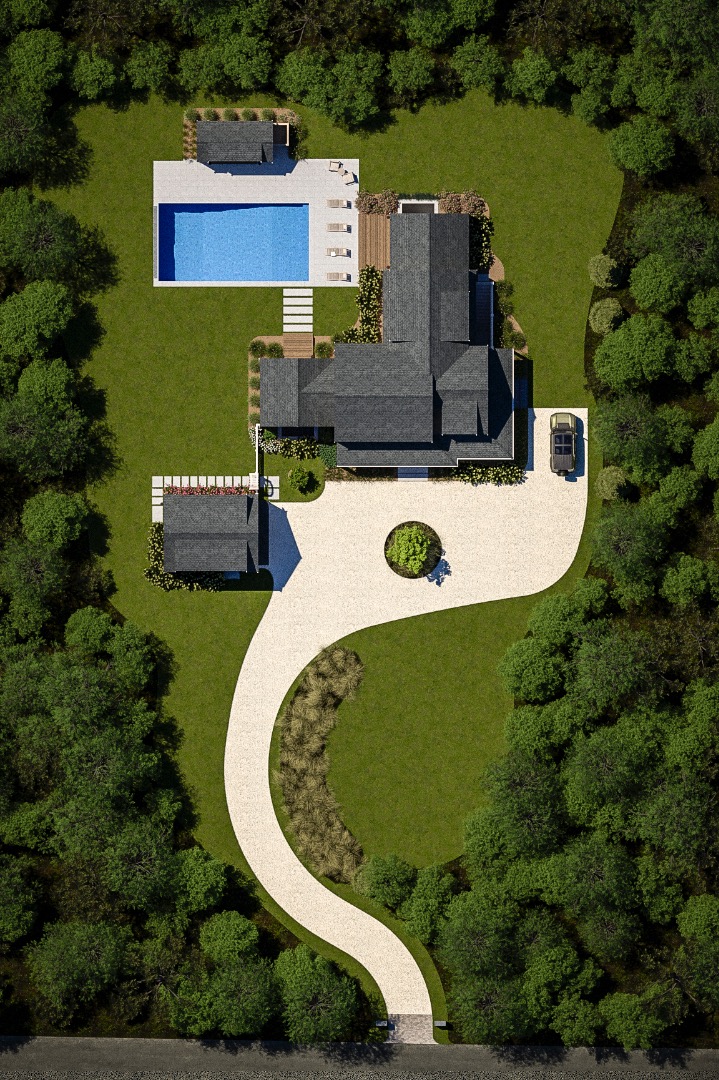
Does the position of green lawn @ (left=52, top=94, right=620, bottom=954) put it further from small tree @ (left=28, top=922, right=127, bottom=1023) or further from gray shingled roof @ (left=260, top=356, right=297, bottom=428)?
small tree @ (left=28, top=922, right=127, bottom=1023)

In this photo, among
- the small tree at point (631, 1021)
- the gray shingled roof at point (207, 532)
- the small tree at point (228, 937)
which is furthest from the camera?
the gray shingled roof at point (207, 532)

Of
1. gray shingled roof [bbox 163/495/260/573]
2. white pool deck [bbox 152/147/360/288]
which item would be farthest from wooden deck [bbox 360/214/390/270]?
gray shingled roof [bbox 163/495/260/573]

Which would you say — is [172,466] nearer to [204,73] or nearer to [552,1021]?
[204,73]

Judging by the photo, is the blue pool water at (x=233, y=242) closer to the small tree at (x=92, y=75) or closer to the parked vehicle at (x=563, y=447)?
the small tree at (x=92, y=75)

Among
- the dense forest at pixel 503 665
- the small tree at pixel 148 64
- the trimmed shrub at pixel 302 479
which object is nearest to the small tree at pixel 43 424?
the dense forest at pixel 503 665

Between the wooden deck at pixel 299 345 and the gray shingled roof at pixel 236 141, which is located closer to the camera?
the gray shingled roof at pixel 236 141
